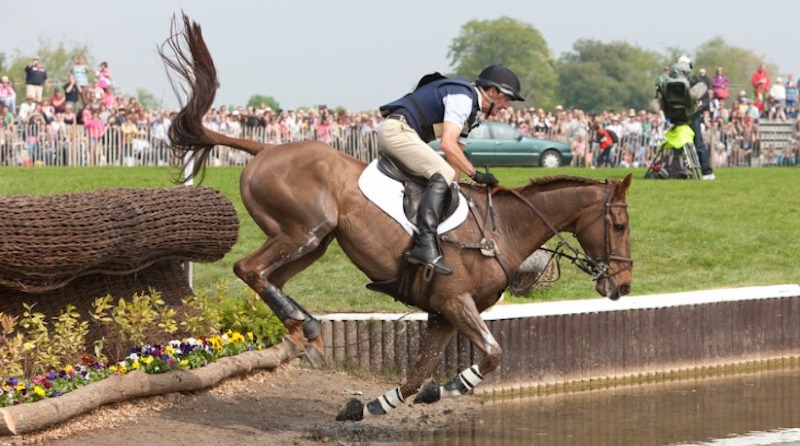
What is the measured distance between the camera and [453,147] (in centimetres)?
973

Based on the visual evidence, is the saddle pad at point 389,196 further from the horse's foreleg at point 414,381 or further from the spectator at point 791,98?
the spectator at point 791,98

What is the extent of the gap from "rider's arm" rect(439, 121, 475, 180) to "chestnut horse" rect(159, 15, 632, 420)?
383mm

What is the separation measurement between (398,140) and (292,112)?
942 inches

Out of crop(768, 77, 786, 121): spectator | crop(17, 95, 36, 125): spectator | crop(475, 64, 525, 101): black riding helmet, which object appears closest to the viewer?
crop(475, 64, 525, 101): black riding helmet

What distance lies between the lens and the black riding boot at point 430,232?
9.56 metres

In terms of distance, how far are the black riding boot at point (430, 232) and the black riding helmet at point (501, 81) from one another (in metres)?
0.94

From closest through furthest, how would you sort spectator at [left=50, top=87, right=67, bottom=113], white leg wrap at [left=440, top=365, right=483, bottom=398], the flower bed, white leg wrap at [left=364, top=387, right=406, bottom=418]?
the flower bed → white leg wrap at [left=440, top=365, right=483, bottom=398] → white leg wrap at [left=364, top=387, right=406, bottom=418] → spectator at [left=50, top=87, right=67, bottom=113]

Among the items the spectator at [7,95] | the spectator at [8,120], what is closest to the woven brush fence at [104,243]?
the spectator at [8,120]

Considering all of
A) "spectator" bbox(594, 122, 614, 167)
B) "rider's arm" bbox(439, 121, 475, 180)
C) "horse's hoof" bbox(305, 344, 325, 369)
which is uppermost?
"rider's arm" bbox(439, 121, 475, 180)

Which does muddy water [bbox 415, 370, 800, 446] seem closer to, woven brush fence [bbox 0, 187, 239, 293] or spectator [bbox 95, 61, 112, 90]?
woven brush fence [bbox 0, 187, 239, 293]

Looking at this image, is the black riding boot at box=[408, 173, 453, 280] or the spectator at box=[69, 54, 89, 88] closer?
the black riding boot at box=[408, 173, 453, 280]

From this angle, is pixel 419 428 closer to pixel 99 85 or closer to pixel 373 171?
pixel 373 171

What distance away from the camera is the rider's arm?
9727mm

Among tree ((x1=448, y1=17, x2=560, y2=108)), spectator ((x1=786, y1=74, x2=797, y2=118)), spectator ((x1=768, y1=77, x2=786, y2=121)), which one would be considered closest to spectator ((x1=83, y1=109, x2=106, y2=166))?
spectator ((x1=768, y1=77, x2=786, y2=121))
